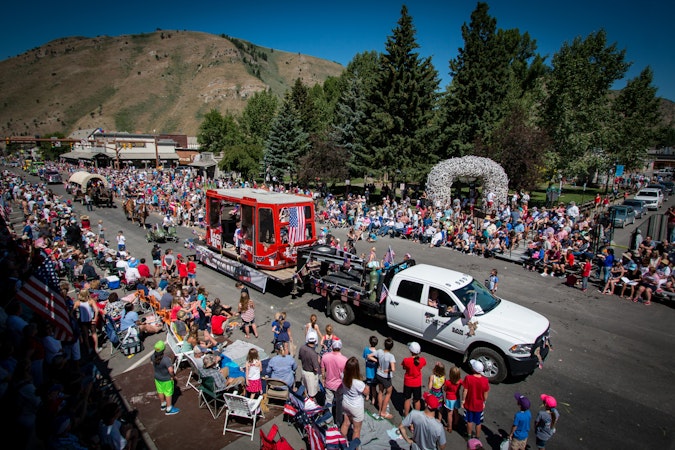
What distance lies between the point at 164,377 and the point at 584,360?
957cm

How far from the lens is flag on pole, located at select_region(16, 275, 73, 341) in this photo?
26.3ft

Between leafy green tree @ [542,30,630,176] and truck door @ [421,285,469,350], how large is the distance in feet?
92.9

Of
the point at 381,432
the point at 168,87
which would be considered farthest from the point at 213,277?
the point at 168,87

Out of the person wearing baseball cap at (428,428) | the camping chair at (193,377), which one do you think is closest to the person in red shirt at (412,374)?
the person wearing baseball cap at (428,428)

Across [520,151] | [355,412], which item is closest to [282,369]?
[355,412]

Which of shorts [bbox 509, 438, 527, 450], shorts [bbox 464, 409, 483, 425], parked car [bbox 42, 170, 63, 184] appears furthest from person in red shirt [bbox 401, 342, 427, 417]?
parked car [bbox 42, 170, 63, 184]

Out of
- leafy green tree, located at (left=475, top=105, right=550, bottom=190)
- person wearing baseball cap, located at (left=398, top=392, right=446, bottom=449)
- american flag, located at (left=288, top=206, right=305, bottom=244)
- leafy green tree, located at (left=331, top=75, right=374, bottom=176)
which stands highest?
leafy green tree, located at (left=331, top=75, right=374, bottom=176)

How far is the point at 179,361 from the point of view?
8.27 meters

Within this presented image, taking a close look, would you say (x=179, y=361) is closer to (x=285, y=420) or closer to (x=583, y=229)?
(x=285, y=420)

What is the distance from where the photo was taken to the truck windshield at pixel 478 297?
28.1ft

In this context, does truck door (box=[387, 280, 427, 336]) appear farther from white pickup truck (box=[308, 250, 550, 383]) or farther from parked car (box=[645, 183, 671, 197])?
parked car (box=[645, 183, 671, 197])

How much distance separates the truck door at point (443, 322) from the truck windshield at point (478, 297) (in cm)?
30

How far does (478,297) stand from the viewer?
8.88 meters

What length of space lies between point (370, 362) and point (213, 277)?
9.59m
